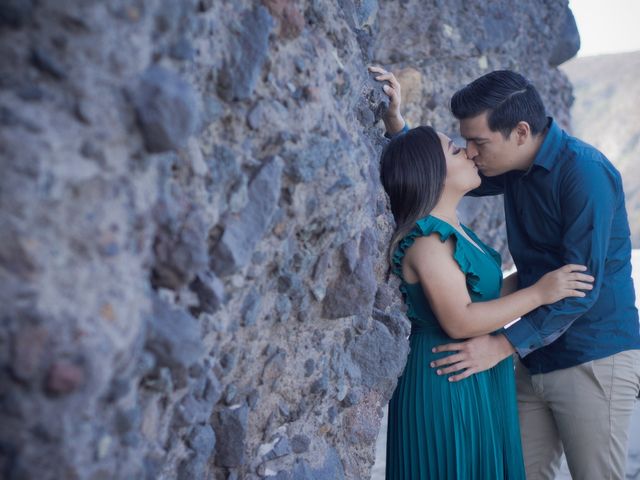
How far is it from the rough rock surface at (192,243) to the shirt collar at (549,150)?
22.4 inches

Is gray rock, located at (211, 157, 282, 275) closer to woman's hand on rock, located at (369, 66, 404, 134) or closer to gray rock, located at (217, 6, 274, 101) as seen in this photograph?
gray rock, located at (217, 6, 274, 101)

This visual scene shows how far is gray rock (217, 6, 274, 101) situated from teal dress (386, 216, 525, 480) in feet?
2.98

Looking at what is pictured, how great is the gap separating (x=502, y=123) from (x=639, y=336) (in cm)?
90

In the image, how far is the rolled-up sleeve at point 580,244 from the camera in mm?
2242

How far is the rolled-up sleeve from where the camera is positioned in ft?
7.36

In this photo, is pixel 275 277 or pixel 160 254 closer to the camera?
pixel 160 254

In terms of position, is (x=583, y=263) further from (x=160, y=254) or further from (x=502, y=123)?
(x=160, y=254)

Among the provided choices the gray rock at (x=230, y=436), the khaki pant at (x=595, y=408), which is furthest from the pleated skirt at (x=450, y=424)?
the gray rock at (x=230, y=436)

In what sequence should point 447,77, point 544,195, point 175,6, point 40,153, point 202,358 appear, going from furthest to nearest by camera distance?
point 447,77 < point 544,195 < point 202,358 < point 175,6 < point 40,153

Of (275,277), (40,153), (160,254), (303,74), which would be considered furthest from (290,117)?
(40,153)

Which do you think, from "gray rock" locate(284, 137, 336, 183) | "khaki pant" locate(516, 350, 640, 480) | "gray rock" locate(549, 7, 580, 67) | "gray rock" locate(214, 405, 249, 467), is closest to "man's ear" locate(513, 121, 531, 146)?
"khaki pant" locate(516, 350, 640, 480)

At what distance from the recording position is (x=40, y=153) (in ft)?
3.35

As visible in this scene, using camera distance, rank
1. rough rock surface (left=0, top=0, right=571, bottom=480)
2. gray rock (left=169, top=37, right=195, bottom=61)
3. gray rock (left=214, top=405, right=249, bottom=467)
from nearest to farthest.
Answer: rough rock surface (left=0, top=0, right=571, bottom=480), gray rock (left=169, top=37, right=195, bottom=61), gray rock (left=214, top=405, right=249, bottom=467)

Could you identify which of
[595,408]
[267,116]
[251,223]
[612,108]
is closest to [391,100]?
[267,116]
